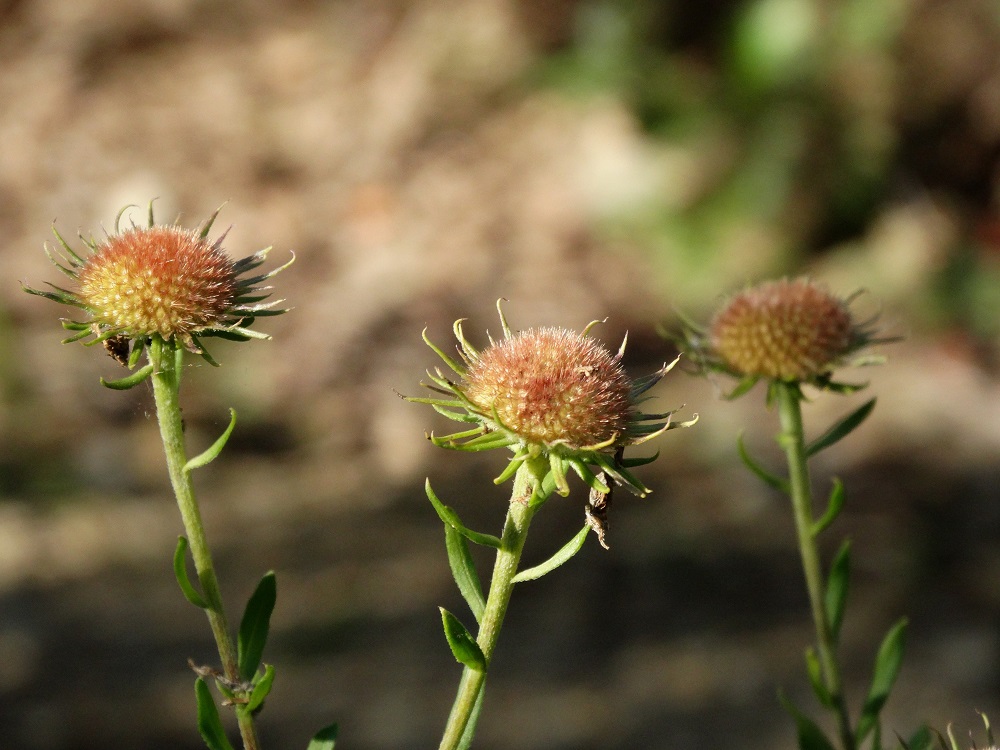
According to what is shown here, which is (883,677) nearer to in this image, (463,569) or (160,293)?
(463,569)

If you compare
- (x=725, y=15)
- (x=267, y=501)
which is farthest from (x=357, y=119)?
(x=267, y=501)

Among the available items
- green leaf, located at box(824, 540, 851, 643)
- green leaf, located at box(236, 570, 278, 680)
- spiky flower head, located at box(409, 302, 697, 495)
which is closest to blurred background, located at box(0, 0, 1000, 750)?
green leaf, located at box(824, 540, 851, 643)

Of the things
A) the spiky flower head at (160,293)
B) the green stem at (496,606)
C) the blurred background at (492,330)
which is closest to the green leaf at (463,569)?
the green stem at (496,606)

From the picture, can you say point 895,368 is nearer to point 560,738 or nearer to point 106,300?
point 560,738

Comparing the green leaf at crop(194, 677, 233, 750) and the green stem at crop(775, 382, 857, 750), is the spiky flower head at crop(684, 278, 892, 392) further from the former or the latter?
the green leaf at crop(194, 677, 233, 750)

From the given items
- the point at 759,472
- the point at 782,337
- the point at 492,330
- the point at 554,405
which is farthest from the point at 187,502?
the point at 492,330
